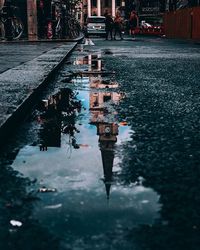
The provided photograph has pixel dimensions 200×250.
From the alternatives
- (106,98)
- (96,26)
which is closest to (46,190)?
(106,98)

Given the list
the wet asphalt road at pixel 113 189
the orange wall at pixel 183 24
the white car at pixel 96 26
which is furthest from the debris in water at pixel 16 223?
the white car at pixel 96 26

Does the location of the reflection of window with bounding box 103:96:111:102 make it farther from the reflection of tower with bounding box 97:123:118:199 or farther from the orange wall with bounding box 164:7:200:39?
the orange wall with bounding box 164:7:200:39

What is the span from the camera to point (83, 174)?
2.46m

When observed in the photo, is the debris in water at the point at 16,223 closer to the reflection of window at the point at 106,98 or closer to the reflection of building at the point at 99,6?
the reflection of window at the point at 106,98

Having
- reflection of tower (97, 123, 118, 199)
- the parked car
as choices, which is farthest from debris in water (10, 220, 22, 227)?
the parked car

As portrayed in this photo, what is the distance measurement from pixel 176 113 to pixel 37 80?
2.14 m

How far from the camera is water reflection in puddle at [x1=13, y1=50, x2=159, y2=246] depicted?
185 centimetres

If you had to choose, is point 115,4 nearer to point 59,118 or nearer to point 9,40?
point 9,40

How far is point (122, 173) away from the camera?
8.05 feet

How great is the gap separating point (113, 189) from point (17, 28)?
21874 millimetres

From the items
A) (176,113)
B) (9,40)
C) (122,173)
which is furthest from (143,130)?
(9,40)

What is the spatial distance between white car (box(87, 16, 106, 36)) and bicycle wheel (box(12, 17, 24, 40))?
666 inches

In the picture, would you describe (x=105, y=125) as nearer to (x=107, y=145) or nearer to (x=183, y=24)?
(x=107, y=145)

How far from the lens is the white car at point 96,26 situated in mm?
39844
